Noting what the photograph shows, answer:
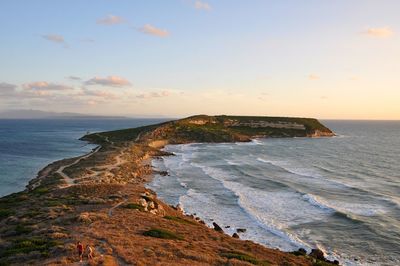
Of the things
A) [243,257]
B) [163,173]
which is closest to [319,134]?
[163,173]

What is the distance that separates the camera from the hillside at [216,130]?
447 ft

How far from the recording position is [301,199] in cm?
5006

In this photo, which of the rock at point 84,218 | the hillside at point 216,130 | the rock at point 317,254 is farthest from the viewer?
the hillside at point 216,130

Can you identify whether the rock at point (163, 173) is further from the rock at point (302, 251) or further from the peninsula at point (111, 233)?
the rock at point (302, 251)

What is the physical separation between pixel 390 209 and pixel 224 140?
96.0 m

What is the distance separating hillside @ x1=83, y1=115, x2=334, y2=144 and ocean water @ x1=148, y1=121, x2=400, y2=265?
47.4m

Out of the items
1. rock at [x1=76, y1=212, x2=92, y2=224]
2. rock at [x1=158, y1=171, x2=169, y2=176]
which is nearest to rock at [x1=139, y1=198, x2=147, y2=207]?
rock at [x1=76, y1=212, x2=92, y2=224]

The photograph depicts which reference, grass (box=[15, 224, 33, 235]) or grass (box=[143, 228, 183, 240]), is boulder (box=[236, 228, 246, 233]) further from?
grass (box=[15, 224, 33, 235])

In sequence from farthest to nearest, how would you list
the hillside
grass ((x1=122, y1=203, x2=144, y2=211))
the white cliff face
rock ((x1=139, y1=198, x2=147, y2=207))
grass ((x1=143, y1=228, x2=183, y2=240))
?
the white cliff face < the hillside < rock ((x1=139, y1=198, x2=147, y2=207)) < grass ((x1=122, y1=203, x2=144, y2=211)) < grass ((x1=143, y1=228, x2=183, y2=240))

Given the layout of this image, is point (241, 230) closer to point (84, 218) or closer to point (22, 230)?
point (84, 218)

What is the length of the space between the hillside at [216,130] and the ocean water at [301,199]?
Result: 4738cm

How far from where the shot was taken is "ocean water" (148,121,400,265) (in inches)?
1373

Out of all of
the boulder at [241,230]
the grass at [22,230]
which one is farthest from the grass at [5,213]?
the boulder at [241,230]

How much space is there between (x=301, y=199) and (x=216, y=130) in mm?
100676
